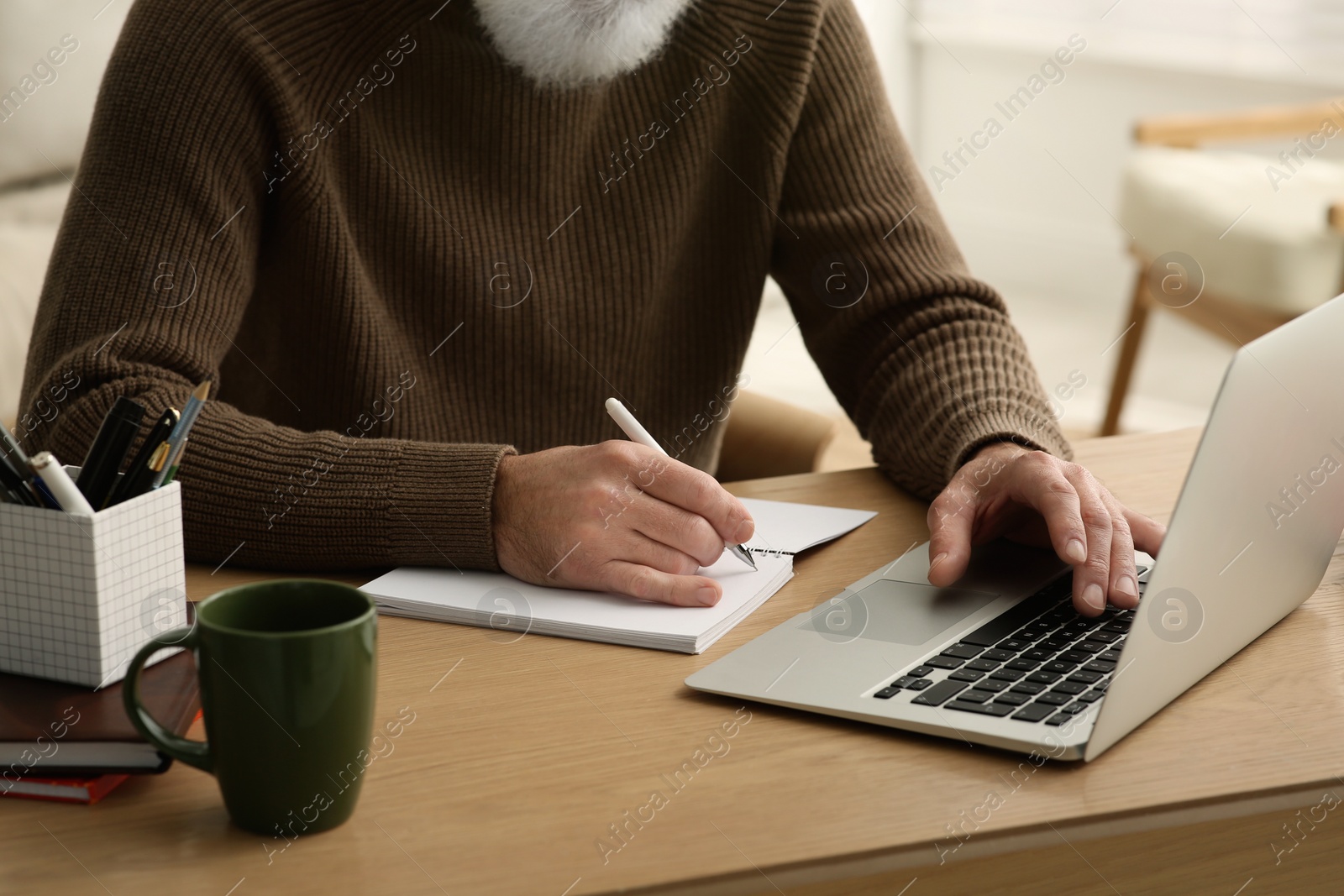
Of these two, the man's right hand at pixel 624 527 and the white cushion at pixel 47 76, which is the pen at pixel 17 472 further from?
the white cushion at pixel 47 76

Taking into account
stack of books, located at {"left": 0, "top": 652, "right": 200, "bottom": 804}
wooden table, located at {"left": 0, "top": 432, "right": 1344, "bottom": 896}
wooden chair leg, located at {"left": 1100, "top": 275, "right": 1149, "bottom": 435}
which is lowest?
wooden chair leg, located at {"left": 1100, "top": 275, "right": 1149, "bottom": 435}

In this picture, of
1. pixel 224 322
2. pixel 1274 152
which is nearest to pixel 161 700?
pixel 224 322

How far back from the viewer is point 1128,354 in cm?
294

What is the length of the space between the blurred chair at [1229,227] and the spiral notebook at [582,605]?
1721mm

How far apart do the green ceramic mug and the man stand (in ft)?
0.90

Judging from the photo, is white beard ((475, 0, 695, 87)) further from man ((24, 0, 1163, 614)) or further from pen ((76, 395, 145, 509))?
pen ((76, 395, 145, 509))

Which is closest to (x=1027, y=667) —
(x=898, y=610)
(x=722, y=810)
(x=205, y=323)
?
(x=898, y=610)

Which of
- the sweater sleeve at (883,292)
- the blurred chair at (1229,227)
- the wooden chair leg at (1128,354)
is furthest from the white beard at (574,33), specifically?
the wooden chair leg at (1128,354)

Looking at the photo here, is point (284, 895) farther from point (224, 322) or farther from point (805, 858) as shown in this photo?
point (224, 322)

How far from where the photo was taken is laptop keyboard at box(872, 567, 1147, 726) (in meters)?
0.64

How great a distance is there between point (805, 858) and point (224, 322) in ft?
A: 2.27

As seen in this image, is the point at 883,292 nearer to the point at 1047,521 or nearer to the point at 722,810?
the point at 1047,521

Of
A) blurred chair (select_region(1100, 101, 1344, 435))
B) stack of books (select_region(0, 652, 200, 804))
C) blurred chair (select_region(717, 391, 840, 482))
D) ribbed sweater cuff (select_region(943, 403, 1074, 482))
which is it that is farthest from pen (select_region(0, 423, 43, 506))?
blurred chair (select_region(1100, 101, 1344, 435))

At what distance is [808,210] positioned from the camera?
1.28m
